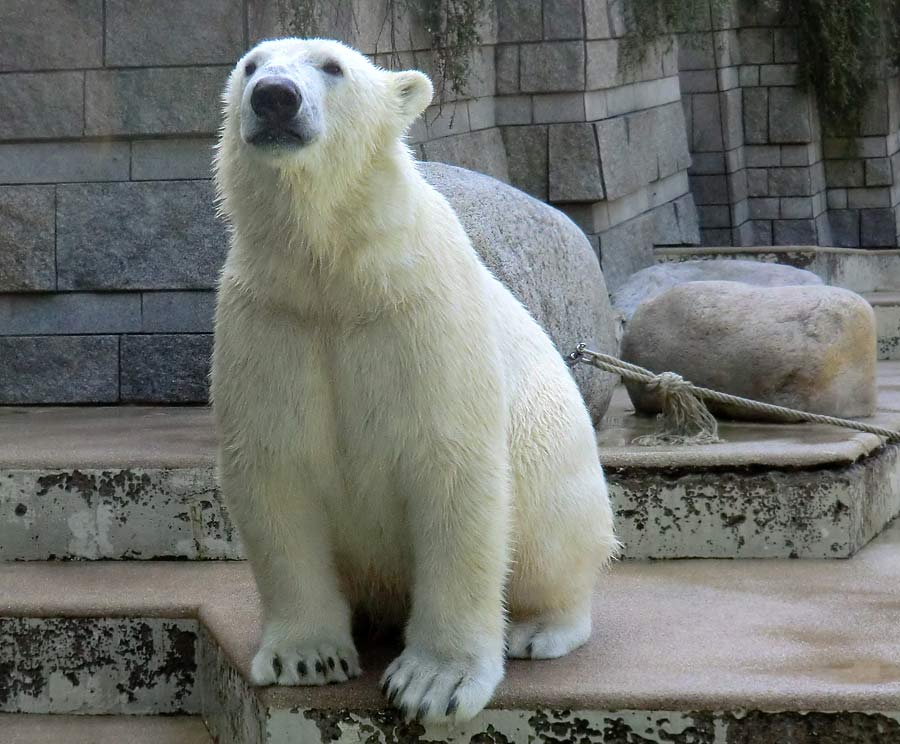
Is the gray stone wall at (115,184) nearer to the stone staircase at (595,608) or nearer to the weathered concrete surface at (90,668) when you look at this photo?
the stone staircase at (595,608)

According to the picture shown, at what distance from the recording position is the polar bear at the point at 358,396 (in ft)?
7.25

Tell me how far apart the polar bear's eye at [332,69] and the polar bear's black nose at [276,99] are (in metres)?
0.13

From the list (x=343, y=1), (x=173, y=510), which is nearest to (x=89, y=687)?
(x=173, y=510)

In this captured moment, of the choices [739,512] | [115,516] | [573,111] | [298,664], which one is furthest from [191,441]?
[573,111]

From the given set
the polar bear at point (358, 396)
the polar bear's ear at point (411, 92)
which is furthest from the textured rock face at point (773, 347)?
the polar bear's ear at point (411, 92)

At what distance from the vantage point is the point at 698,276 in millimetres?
6957

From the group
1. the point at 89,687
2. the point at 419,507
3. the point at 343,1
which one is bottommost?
the point at 89,687

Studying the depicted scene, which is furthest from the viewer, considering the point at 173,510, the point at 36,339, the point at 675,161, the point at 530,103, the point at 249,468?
the point at 675,161

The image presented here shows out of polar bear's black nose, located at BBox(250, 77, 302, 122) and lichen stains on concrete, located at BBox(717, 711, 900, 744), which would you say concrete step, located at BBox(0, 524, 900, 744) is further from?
polar bear's black nose, located at BBox(250, 77, 302, 122)

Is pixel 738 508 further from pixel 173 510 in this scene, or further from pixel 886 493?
→ pixel 173 510

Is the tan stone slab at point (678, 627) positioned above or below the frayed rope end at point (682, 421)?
below

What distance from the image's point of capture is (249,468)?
2318 mm

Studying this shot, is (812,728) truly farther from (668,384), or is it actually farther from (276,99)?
(668,384)

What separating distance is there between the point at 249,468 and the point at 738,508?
1640 mm
